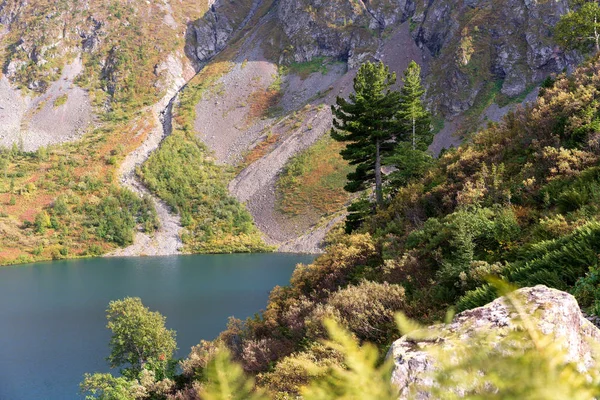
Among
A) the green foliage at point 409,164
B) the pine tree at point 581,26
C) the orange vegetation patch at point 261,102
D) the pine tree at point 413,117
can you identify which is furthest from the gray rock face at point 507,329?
the orange vegetation patch at point 261,102

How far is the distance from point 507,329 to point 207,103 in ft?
383

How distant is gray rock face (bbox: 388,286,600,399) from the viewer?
2596 millimetres

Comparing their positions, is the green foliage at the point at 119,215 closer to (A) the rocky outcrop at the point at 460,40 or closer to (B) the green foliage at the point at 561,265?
(A) the rocky outcrop at the point at 460,40

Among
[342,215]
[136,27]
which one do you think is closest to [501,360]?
[342,215]

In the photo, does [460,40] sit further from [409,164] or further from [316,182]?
[409,164]

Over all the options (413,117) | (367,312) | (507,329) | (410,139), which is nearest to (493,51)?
(410,139)

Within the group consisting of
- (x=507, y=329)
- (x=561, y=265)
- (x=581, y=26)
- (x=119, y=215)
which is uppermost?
(x=581, y=26)

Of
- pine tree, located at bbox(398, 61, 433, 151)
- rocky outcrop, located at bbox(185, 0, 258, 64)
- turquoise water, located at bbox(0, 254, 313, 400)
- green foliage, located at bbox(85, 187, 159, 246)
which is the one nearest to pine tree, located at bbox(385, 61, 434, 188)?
pine tree, located at bbox(398, 61, 433, 151)

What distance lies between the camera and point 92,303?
42.3m

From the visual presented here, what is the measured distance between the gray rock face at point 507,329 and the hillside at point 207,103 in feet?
218

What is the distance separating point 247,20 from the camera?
5960 inches

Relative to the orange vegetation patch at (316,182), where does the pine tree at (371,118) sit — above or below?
above

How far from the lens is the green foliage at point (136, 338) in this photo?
2200cm

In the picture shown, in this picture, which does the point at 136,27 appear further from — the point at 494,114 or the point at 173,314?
the point at 173,314
